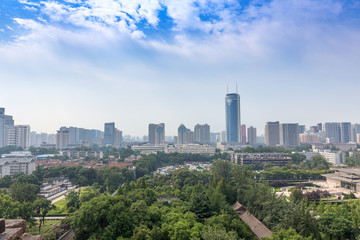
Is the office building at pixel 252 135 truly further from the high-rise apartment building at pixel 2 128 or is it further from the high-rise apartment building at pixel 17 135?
the high-rise apartment building at pixel 2 128

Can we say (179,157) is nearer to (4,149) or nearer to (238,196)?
→ (238,196)

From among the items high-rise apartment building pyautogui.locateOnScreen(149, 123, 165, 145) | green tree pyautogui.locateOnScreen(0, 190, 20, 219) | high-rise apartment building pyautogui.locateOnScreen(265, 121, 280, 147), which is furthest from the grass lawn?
high-rise apartment building pyautogui.locateOnScreen(265, 121, 280, 147)

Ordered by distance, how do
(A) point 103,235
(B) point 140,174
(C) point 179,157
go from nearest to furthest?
(A) point 103,235 → (B) point 140,174 → (C) point 179,157

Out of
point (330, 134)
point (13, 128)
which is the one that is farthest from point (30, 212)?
point (330, 134)

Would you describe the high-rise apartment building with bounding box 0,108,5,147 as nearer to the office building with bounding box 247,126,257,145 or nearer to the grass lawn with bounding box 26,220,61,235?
the grass lawn with bounding box 26,220,61,235

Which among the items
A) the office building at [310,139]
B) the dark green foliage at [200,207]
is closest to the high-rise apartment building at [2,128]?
the dark green foliage at [200,207]

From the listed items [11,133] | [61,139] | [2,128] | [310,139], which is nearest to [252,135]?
[310,139]
